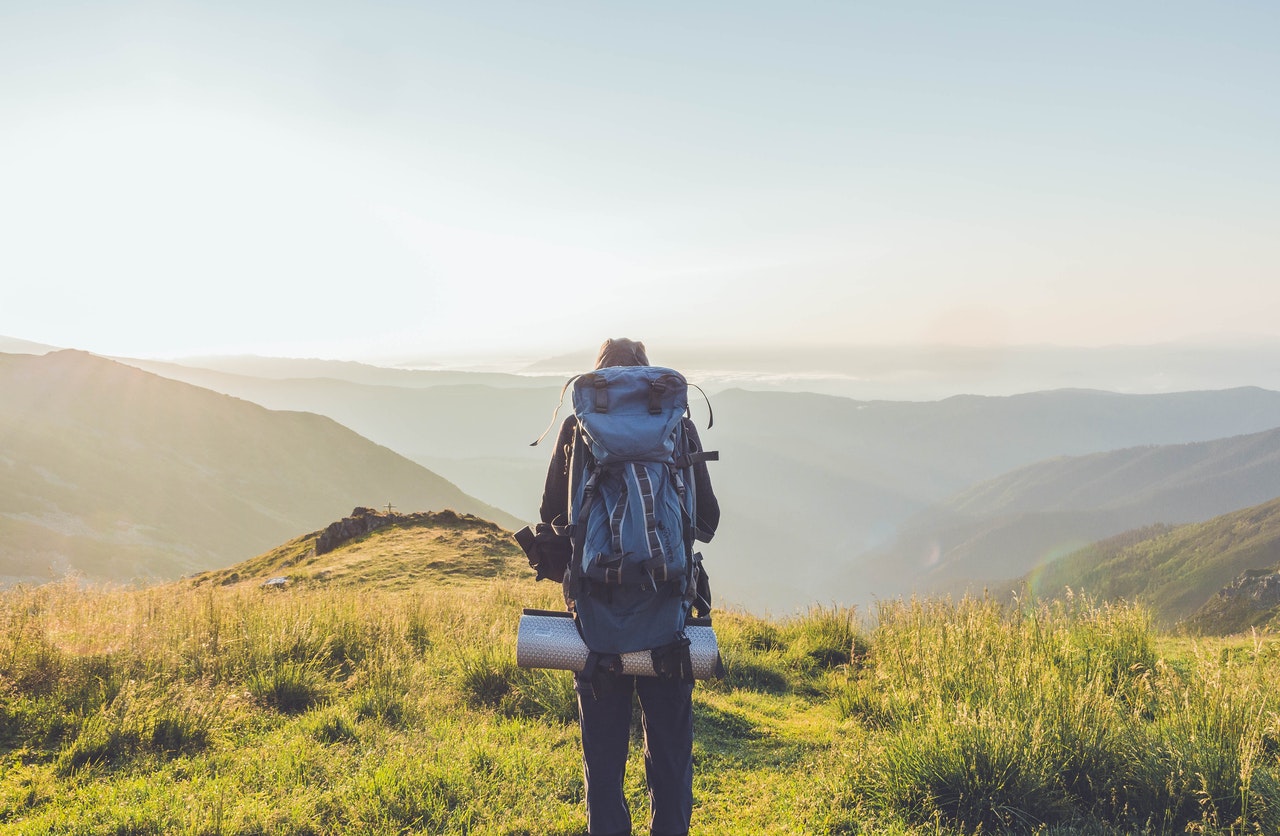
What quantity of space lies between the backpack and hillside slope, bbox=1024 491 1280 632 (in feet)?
435

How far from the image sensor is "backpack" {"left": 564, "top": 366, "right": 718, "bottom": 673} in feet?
10.0

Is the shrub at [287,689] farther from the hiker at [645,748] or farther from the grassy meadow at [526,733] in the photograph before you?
the hiker at [645,748]

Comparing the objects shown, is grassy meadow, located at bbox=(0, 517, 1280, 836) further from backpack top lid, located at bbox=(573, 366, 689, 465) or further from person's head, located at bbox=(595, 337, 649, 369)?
person's head, located at bbox=(595, 337, 649, 369)

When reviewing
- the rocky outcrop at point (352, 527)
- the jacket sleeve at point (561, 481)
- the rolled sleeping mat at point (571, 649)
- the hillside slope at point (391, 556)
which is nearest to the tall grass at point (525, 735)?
the rolled sleeping mat at point (571, 649)

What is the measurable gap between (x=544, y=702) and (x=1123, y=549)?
19447cm

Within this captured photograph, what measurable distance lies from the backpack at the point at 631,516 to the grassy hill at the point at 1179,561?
129155 mm

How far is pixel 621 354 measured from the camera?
3.71 m

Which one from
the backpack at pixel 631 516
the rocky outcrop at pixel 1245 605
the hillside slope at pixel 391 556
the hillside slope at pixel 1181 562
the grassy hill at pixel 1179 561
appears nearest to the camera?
the backpack at pixel 631 516

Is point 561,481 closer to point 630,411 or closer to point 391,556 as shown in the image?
point 630,411

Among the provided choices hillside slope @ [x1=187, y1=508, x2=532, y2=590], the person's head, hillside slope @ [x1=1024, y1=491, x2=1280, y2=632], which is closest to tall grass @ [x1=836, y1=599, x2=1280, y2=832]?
the person's head

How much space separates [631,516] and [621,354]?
1.07 meters

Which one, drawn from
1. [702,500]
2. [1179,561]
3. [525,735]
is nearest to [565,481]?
[702,500]

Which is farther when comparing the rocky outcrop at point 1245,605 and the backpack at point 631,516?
the rocky outcrop at point 1245,605

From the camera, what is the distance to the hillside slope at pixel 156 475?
100m
